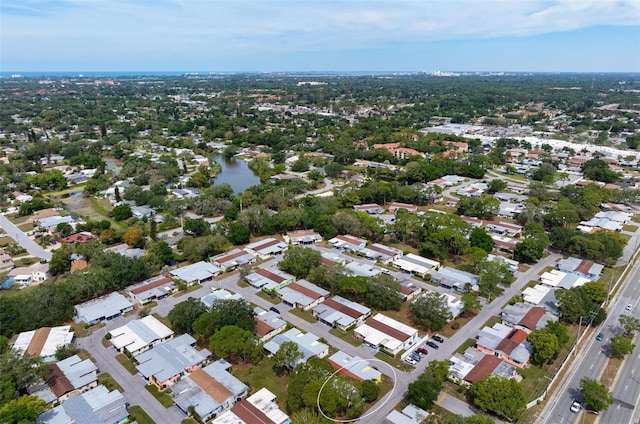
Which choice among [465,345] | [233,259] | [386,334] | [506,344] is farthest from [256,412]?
[233,259]

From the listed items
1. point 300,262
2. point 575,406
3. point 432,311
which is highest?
point 432,311

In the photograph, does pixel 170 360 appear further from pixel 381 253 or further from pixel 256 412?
pixel 381 253

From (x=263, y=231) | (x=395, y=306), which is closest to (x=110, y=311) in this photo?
(x=263, y=231)

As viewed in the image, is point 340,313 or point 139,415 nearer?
point 139,415

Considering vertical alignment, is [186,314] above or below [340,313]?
above

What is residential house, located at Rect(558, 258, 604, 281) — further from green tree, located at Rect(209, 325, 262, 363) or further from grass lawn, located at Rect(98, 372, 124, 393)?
grass lawn, located at Rect(98, 372, 124, 393)

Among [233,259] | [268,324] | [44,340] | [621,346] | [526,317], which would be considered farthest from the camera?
[233,259]
